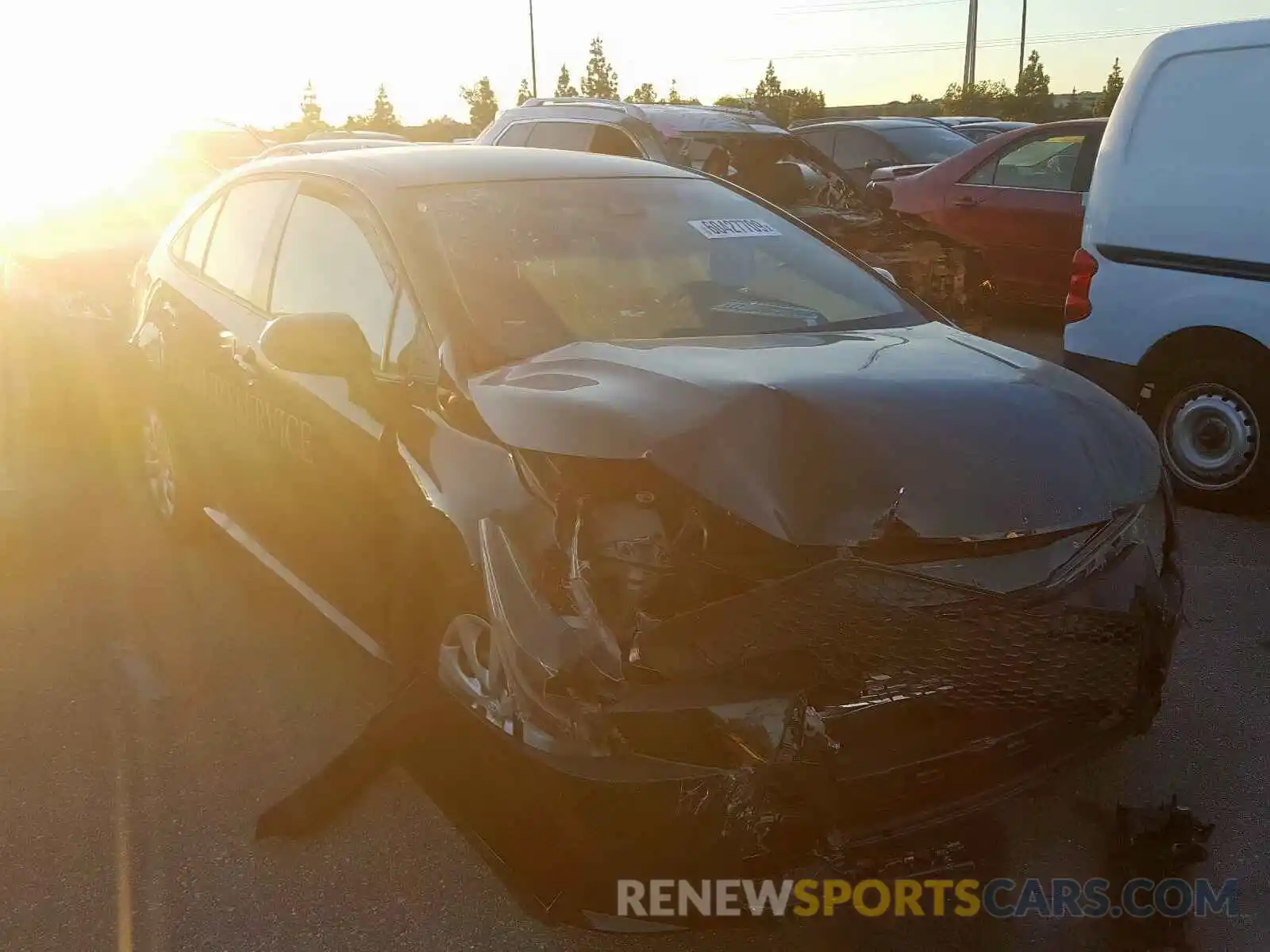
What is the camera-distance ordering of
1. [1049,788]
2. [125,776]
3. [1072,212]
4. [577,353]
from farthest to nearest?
[1072,212], [125,776], [577,353], [1049,788]

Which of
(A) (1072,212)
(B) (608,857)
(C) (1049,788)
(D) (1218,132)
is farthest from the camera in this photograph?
(A) (1072,212)

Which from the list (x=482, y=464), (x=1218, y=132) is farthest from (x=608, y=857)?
(x=1218, y=132)

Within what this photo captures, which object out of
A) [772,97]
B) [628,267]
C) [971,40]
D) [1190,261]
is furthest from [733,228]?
[772,97]

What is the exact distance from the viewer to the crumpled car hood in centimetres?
244

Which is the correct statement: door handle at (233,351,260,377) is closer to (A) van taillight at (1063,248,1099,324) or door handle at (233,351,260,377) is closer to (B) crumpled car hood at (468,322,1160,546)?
(B) crumpled car hood at (468,322,1160,546)

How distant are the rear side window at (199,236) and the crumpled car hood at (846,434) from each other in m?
2.32

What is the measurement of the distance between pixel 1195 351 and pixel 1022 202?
178 inches

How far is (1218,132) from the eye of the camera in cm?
522

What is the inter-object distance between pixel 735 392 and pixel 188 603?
9.21ft

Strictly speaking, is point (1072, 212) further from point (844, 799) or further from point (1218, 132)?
point (844, 799)

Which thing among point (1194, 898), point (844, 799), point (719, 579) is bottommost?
point (1194, 898)

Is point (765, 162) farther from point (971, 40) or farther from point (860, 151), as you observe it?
point (971, 40)

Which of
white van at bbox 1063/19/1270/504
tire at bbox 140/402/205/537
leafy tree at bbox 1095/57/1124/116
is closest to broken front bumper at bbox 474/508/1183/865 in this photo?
tire at bbox 140/402/205/537

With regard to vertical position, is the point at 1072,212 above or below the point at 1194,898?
above
